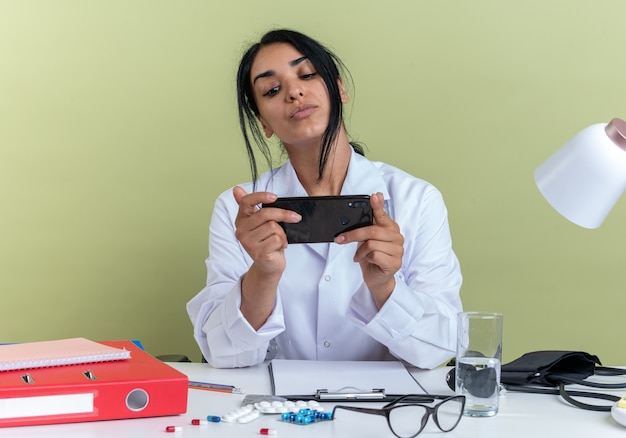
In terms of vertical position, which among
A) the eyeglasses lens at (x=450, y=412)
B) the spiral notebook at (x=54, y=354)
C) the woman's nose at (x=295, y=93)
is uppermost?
the woman's nose at (x=295, y=93)

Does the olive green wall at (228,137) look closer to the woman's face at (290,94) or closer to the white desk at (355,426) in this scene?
the woman's face at (290,94)

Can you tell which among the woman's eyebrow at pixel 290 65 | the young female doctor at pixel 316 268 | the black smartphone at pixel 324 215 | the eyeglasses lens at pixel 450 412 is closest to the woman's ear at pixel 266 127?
the young female doctor at pixel 316 268

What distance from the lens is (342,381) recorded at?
1.45m

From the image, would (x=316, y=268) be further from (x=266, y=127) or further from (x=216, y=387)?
(x=216, y=387)

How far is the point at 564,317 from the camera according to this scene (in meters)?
2.52

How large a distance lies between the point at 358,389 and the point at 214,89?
1.44m

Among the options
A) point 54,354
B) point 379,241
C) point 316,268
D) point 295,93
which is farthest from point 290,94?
point 54,354

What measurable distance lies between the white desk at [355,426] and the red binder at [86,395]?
0.01 m

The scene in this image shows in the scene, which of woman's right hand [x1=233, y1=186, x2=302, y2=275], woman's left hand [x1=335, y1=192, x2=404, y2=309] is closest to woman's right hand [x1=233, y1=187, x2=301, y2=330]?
woman's right hand [x1=233, y1=186, x2=302, y2=275]

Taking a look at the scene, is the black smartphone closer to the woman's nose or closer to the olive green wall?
the woman's nose

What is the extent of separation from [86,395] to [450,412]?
0.53 metres

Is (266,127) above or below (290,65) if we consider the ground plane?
below

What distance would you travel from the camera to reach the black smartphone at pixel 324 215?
1484mm

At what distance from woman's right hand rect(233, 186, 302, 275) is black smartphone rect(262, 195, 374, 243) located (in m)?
0.01
